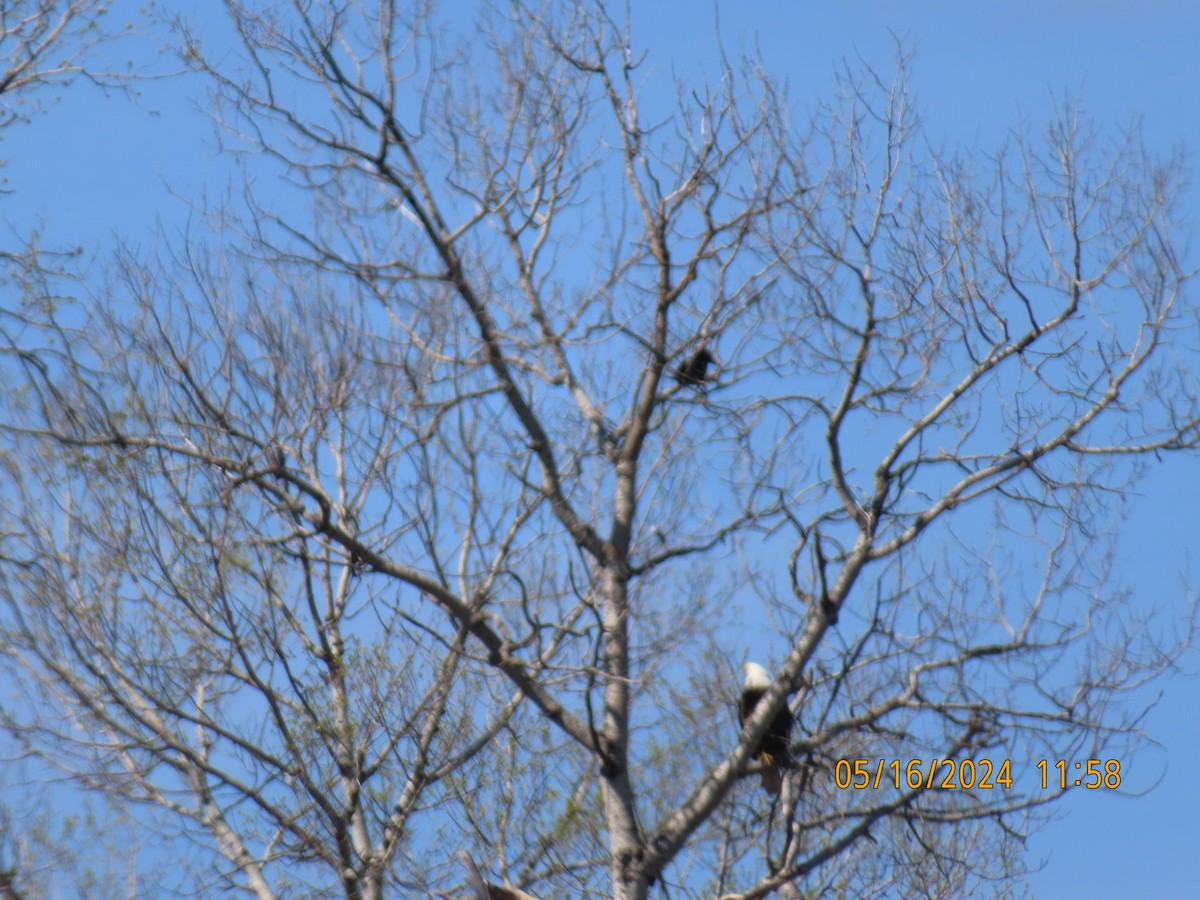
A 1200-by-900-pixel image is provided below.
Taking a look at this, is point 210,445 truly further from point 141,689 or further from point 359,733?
point 359,733

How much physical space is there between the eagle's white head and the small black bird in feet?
5.19

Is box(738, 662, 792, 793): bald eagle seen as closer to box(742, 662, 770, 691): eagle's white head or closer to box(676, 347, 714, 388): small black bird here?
box(742, 662, 770, 691): eagle's white head

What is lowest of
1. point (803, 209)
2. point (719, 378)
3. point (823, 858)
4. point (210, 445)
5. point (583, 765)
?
point (823, 858)

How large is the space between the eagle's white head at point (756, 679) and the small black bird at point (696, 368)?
1.58m

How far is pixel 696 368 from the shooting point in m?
7.11

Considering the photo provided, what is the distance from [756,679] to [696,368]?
1.72 meters

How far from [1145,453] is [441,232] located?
149 inches

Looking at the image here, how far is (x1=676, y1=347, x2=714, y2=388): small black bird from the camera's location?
709 centimetres

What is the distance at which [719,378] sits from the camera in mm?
7133

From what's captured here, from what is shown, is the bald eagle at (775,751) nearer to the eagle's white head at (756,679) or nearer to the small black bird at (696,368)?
the eagle's white head at (756,679)

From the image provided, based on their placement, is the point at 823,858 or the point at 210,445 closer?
the point at 823,858

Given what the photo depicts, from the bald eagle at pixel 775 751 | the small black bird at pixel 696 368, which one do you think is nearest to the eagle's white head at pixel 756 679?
the bald eagle at pixel 775 751

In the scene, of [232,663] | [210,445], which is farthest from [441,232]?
[232,663]

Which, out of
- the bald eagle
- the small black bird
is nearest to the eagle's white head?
the bald eagle
